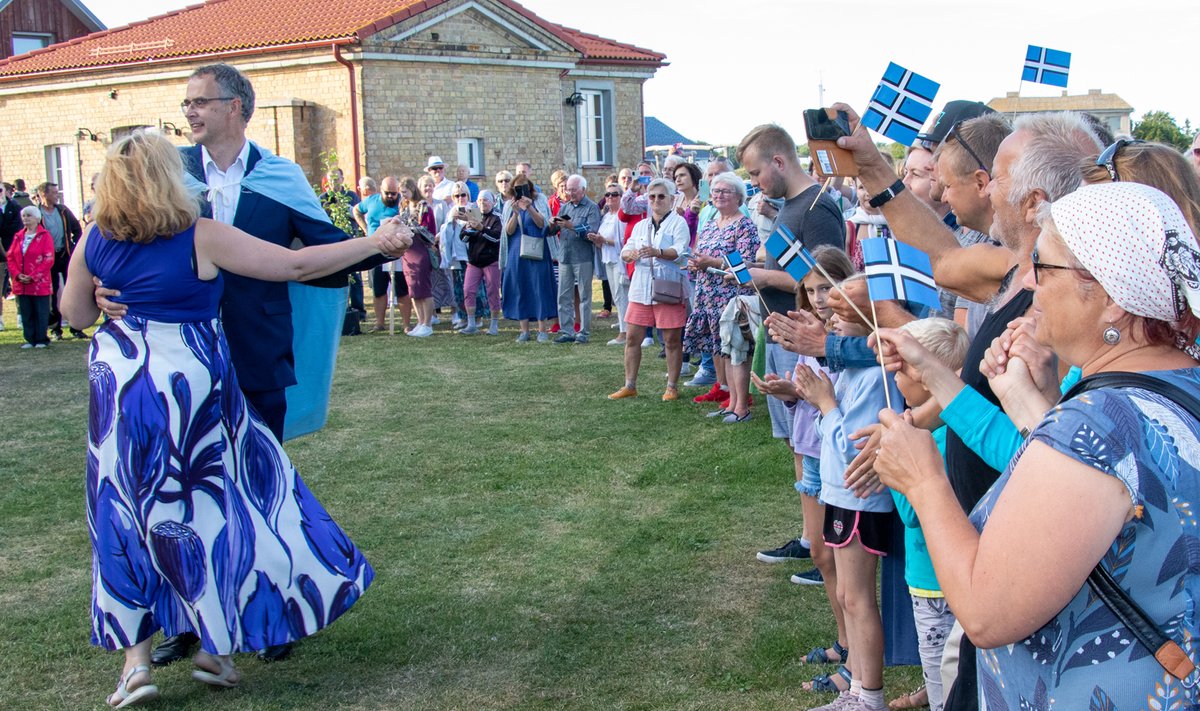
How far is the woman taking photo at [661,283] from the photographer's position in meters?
9.31

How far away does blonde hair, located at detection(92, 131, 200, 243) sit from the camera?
388 cm

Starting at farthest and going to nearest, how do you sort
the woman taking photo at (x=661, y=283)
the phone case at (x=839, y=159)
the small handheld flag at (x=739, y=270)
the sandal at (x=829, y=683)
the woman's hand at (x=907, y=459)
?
the woman taking photo at (x=661, y=283)
the small handheld flag at (x=739, y=270)
the sandal at (x=829, y=683)
the phone case at (x=839, y=159)
the woman's hand at (x=907, y=459)

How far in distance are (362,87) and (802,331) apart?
66.4ft

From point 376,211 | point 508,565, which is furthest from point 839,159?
point 376,211

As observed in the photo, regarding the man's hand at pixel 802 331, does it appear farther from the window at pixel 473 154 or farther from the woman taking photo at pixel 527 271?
the window at pixel 473 154

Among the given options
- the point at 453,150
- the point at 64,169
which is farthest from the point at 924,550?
the point at 64,169

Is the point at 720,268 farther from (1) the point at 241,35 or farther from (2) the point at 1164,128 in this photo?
(1) the point at 241,35

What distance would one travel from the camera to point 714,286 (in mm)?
8742

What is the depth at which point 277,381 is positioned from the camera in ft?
14.2

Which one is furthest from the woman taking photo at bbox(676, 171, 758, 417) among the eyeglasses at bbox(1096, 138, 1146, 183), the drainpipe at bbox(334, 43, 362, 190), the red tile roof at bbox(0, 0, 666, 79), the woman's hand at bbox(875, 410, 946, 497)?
the red tile roof at bbox(0, 0, 666, 79)

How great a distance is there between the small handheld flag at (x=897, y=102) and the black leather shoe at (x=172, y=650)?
10.6 ft

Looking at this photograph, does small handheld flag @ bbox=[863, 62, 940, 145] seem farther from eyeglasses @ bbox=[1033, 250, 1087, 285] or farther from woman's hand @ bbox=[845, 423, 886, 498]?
eyeglasses @ bbox=[1033, 250, 1087, 285]

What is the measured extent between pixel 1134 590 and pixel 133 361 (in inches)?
131

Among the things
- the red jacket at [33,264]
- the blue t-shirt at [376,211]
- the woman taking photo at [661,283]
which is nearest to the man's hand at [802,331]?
the woman taking photo at [661,283]
